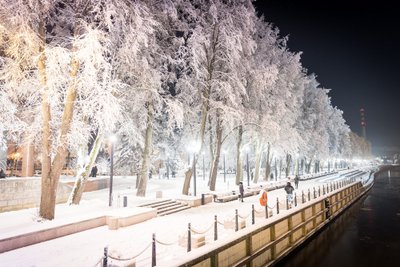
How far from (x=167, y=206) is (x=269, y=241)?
8.66 metres

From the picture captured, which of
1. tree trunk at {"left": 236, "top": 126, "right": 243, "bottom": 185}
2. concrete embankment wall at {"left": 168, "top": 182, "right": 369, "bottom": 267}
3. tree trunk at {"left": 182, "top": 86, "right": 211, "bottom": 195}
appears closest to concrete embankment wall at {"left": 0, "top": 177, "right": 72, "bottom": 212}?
tree trunk at {"left": 182, "top": 86, "right": 211, "bottom": 195}

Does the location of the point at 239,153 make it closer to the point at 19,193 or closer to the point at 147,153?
the point at 147,153

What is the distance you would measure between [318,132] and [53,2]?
46271 millimetres

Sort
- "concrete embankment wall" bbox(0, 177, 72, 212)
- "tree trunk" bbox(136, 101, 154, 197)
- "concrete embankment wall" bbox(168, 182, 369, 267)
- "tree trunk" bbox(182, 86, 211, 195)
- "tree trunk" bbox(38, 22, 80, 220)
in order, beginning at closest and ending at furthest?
"concrete embankment wall" bbox(168, 182, 369, 267)
"tree trunk" bbox(38, 22, 80, 220)
"concrete embankment wall" bbox(0, 177, 72, 212)
"tree trunk" bbox(136, 101, 154, 197)
"tree trunk" bbox(182, 86, 211, 195)

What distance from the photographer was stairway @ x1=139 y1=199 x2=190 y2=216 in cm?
1923

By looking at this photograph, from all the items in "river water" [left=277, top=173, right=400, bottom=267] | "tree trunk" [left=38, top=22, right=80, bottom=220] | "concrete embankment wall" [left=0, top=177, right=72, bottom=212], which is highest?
"tree trunk" [left=38, top=22, right=80, bottom=220]

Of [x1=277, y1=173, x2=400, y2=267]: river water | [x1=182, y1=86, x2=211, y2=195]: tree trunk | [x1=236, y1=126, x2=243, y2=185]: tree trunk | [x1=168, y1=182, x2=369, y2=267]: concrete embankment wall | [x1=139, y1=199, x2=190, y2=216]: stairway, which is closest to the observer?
[x1=168, y1=182, x2=369, y2=267]: concrete embankment wall

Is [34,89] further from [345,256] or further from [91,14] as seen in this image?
[345,256]

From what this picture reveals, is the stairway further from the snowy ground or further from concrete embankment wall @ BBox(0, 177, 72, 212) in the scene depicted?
concrete embankment wall @ BBox(0, 177, 72, 212)

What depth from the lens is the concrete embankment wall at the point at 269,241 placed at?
358 inches

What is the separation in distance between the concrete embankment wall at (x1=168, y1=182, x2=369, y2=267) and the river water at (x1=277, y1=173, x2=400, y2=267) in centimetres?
56

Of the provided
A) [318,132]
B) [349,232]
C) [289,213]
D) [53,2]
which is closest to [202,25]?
[53,2]

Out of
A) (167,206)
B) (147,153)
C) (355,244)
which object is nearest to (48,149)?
(167,206)

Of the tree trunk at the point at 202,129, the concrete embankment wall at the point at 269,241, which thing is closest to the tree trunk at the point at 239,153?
the tree trunk at the point at 202,129
